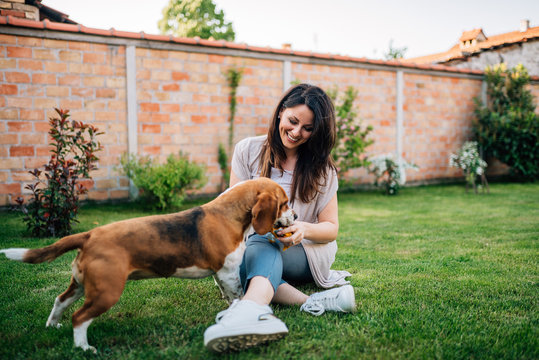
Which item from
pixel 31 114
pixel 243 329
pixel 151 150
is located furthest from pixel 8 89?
pixel 243 329

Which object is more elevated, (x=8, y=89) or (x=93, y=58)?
(x=93, y=58)

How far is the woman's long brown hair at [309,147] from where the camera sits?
3066 mm

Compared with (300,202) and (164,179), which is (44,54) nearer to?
(164,179)

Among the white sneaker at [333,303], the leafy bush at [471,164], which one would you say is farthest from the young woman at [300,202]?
the leafy bush at [471,164]

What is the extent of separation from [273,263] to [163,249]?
775 mm

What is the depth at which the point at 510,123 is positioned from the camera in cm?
1148

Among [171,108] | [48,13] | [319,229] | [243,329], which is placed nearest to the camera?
[243,329]

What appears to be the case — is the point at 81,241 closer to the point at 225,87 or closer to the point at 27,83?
the point at 27,83

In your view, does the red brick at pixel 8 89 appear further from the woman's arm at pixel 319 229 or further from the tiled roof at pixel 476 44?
the tiled roof at pixel 476 44

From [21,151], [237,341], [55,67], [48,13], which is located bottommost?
[237,341]

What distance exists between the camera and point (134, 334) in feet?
7.86

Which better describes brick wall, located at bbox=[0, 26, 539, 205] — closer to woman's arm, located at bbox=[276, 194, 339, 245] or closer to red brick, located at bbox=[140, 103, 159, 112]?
red brick, located at bbox=[140, 103, 159, 112]

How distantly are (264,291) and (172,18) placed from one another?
34918 mm

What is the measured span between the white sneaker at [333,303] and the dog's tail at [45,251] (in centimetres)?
151
